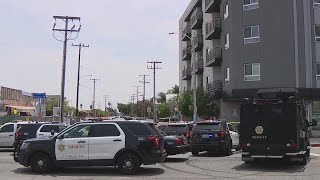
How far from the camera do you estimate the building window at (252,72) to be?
4149 cm

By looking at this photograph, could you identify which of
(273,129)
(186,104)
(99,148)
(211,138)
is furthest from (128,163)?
(186,104)

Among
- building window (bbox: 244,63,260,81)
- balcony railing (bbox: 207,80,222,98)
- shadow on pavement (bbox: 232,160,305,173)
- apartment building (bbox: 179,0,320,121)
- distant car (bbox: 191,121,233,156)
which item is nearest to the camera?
shadow on pavement (bbox: 232,160,305,173)

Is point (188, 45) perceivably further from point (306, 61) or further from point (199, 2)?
point (306, 61)

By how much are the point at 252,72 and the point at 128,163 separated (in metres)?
27.9

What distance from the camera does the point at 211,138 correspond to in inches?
899

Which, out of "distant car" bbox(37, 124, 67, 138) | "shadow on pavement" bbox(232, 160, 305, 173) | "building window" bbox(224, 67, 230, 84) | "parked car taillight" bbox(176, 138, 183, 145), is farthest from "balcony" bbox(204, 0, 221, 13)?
"shadow on pavement" bbox(232, 160, 305, 173)

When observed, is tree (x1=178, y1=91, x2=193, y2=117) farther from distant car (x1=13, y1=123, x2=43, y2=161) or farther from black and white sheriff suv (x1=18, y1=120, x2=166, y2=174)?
black and white sheriff suv (x1=18, y1=120, x2=166, y2=174)

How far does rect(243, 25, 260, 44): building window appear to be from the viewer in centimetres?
4178

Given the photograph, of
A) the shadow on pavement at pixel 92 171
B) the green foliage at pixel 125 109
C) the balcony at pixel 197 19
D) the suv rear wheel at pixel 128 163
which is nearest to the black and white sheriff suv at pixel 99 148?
the suv rear wheel at pixel 128 163

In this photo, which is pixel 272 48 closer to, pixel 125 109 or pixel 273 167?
pixel 273 167

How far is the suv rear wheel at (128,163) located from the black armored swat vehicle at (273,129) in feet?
14.5

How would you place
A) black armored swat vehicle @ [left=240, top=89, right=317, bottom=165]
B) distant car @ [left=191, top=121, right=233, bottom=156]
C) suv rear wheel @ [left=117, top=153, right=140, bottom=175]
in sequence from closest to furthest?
suv rear wheel @ [left=117, top=153, right=140, bottom=175], black armored swat vehicle @ [left=240, top=89, right=317, bottom=165], distant car @ [left=191, top=121, right=233, bottom=156]

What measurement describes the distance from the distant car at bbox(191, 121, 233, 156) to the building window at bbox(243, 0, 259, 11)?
21094mm

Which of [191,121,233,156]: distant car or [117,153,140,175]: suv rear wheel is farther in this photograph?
[191,121,233,156]: distant car
